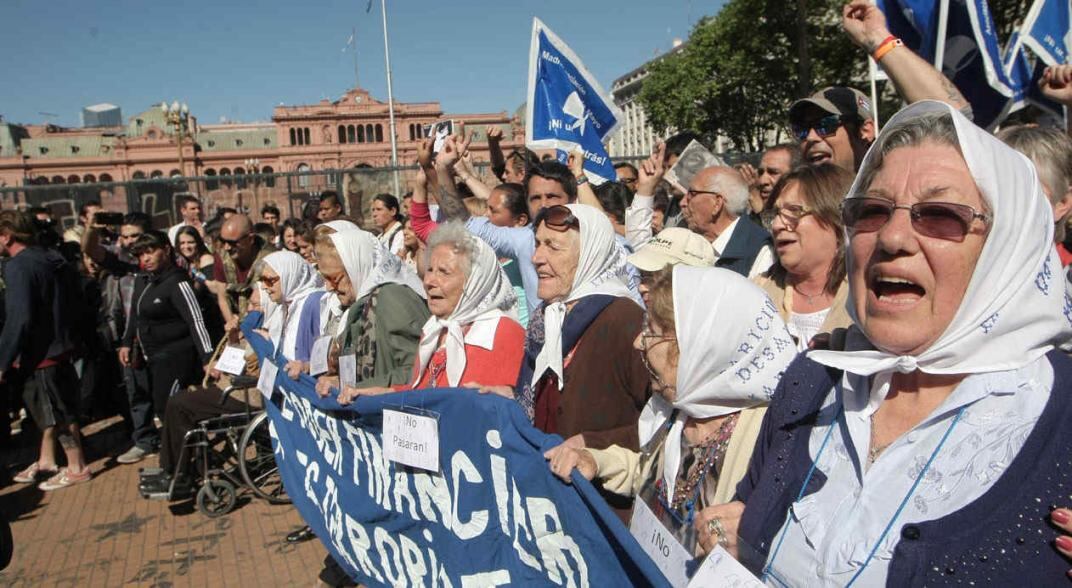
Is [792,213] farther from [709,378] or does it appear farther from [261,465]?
[261,465]

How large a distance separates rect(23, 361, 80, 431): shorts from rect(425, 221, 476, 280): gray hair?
5.15 metres

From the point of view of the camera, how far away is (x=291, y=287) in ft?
18.9

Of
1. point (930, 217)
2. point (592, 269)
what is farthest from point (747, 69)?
point (930, 217)

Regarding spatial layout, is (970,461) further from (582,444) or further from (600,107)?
(600,107)

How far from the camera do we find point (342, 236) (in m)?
4.80

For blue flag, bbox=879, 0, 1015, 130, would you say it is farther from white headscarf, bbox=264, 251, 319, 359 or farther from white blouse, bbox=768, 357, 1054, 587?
white headscarf, bbox=264, 251, 319, 359

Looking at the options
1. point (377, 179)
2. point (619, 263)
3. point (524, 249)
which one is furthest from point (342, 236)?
point (377, 179)

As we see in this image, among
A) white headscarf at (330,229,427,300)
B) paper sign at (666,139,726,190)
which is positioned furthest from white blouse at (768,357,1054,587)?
Result: paper sign at (666,139,726,190)

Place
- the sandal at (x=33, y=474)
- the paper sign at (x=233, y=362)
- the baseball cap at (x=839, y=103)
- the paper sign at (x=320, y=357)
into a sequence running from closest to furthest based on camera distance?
1. the baseball cap at (x=839, y=103)
2. the paper sign at (x=320, y=357)
3. the paper sign at (x=233, y=362)
4. the sandal at (x=33, y=474)

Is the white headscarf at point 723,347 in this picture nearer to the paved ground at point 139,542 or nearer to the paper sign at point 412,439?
the paper sign at point 412,439

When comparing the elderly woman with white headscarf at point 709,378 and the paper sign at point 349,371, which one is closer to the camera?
the elderly woman with white headscarf at point 709,378

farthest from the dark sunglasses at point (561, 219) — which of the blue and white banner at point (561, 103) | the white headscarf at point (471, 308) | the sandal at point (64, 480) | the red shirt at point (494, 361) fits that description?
the sandal at point (64, 480)

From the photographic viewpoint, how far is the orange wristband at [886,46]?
2.97 m

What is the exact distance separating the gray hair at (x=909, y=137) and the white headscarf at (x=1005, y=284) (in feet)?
0.14
